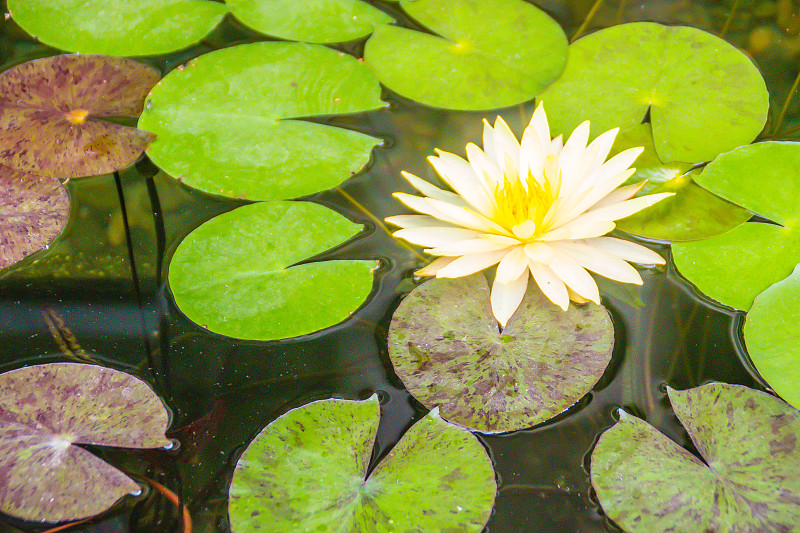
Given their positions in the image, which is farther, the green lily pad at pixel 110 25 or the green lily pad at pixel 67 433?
the green lily pad at pixel 110 25

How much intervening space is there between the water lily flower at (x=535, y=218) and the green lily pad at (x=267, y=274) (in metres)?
0.26

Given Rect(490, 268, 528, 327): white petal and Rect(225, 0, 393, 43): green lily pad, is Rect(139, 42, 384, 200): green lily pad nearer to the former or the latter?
Rect(225, 0, 393, 43): green lily pad

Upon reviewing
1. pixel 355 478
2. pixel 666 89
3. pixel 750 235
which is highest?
pixel 666 89

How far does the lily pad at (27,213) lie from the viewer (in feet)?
6.01

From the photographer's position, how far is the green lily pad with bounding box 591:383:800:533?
128cm

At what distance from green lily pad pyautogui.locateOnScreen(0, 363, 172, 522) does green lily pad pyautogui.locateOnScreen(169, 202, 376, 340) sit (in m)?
0.30

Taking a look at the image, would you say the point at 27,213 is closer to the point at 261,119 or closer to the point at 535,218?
the point at 261,119

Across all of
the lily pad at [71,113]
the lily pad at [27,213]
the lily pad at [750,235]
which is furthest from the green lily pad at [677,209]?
the lily pad at [27,213]

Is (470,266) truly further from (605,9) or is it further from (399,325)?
(605,9)

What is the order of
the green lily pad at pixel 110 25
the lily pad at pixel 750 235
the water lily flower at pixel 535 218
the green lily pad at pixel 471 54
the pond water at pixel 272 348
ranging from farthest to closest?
the green lily pad at pixel 110 25
the green lily pad at pixel 471 54
the lily pad at pixel 750 235
the water lily flower at pixel 535 218
the pond water at pixel 272 348

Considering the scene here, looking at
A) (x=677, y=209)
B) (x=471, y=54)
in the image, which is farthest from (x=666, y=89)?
(x=471, y=54)

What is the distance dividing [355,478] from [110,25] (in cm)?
216

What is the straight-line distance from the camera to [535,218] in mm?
1613

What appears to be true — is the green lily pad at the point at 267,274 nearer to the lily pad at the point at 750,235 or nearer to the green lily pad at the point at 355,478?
the green lily pad at the point at 355,478
